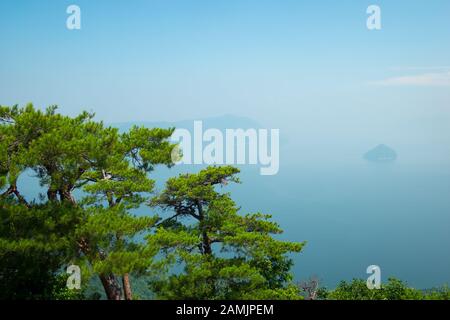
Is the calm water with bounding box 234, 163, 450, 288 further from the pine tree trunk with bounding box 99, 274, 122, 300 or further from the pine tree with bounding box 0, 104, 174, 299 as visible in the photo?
the pine tree with bounding box 0, 104, 174, 299

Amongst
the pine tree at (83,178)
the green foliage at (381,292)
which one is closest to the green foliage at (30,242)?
the pine tree at (83,178)

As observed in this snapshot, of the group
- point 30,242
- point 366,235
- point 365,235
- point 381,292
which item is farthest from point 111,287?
point 366,235

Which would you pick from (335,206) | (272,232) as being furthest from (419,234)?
(272,232)

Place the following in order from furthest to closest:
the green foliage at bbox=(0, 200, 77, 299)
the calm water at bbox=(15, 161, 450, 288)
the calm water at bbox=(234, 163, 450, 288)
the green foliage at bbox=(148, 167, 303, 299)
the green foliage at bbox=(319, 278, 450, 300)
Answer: the calm water at bbox=(234, 163, 450, 288), the calm water at bbox=(15, 161, 450, 288), the green foliage at bbox=(319, 278, 450, 300), the green foliage at bbox=(148, 167, 303, 299), the green foliage at bbox=(0, 200, 77, 299)

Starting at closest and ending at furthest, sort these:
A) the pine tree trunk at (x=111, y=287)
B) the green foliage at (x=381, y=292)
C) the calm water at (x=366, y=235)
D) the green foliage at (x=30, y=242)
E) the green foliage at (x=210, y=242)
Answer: the green foliage at (x=30, y=242), the pine tree trunk at (x=111, y=287), the green foliage at (x=210, y=242), the green foliage at (x=381, y=292), the calm water at (x=366, y=235)

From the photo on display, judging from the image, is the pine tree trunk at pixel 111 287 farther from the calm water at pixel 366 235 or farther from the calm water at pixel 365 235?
the calm water at pixel 366 235

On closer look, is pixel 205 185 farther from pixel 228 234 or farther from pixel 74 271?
pixel 74 271

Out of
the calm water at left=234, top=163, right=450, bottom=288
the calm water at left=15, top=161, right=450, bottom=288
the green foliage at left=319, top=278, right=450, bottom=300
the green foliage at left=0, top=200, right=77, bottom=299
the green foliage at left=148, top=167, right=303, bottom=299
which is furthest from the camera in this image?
the calm water at left=234, top=163, right=450, bottom=288

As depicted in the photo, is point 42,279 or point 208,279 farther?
point 208,279

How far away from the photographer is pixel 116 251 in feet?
18.2

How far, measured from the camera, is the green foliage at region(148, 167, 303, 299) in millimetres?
6469

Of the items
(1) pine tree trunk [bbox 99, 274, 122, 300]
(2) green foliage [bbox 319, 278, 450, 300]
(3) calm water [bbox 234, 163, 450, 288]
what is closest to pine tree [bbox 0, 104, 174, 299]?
(1) pine tree trunk [bbox 99, 274, 122, 300]

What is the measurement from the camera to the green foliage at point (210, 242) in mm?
6469
